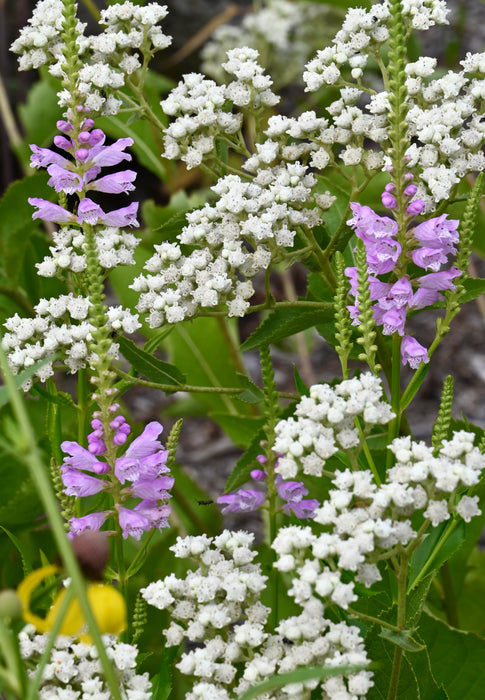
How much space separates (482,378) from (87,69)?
1.53 meters

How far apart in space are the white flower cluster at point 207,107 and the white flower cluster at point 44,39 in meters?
0.10

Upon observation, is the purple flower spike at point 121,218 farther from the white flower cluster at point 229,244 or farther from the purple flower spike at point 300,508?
the purple flower spike at point 300,508

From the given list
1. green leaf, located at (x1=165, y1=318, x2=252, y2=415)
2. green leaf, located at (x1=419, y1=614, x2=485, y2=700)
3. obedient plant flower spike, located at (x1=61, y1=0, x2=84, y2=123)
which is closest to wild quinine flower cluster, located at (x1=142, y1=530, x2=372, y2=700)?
green leaf, located at (x1=419, y1=614, x2=485, y2=700)

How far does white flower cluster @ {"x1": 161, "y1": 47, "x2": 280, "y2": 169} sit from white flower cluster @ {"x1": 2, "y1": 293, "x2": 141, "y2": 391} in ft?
0.53

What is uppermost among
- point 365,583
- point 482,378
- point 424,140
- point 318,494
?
point 424,140

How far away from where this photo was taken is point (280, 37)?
2025 millimetres

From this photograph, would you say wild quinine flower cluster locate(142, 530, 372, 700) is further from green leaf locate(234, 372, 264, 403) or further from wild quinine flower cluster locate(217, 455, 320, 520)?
green leaf locate(234, 372, 264, 403)

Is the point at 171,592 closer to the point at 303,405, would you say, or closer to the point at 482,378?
the point at 303,405

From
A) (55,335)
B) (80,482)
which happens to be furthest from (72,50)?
(80,482)

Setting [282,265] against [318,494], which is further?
[318,494]

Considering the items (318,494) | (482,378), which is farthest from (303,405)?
(482,378)

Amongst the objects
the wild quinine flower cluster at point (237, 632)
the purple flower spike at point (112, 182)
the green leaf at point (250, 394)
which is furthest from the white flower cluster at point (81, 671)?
the purple flower spike at point (112, 182)

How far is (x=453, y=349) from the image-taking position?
224 centimetres

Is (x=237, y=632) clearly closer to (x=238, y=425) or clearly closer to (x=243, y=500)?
(x=243, y=500)
